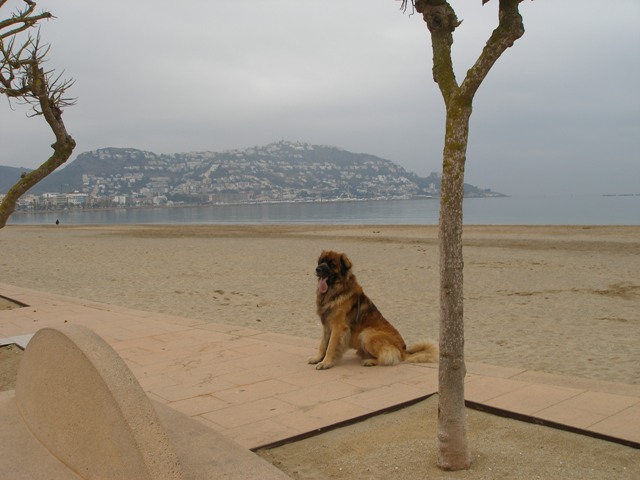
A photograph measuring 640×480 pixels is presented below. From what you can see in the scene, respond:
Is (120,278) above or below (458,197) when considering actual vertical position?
below

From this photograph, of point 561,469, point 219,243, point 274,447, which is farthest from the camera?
point 219,243

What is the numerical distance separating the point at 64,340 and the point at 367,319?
3.48 m

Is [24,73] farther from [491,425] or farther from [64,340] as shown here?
[491,425]

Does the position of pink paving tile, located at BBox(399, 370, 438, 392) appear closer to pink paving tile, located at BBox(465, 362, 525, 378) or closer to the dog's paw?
pink paving tile, located at BBox(465, 362, 525, 378)

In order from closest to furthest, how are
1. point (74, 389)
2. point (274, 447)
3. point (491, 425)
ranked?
point (74, 389), point (274, 447), point (491, 425)

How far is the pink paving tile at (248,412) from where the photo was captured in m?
4.41

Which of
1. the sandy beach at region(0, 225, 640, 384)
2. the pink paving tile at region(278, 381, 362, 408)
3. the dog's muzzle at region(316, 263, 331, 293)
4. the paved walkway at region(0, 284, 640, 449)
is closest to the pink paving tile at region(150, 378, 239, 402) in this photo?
the paved walkway at region(0, 284, 640, 449)

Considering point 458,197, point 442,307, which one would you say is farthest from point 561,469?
point 458,197

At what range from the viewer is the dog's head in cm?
604

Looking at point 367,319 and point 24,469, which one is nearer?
point 24,469

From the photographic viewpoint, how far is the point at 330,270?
19.8 feet

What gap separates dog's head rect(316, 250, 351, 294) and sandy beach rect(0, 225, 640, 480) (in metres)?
1.73

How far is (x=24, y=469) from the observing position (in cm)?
317

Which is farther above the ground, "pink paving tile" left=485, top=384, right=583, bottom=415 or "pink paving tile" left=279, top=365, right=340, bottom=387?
"pink paving tile" left=485, top=384, right=583, bottom=415
